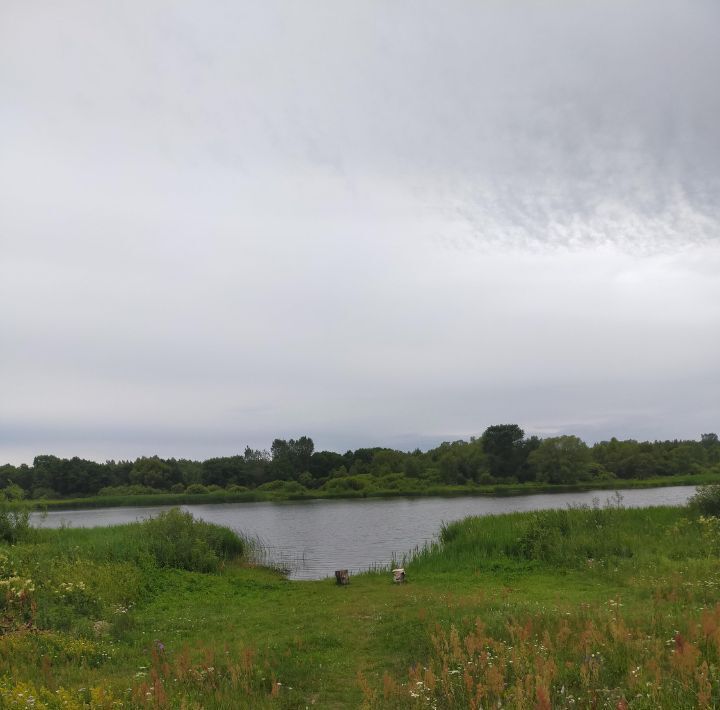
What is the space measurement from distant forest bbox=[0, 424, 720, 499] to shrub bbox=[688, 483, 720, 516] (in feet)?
214

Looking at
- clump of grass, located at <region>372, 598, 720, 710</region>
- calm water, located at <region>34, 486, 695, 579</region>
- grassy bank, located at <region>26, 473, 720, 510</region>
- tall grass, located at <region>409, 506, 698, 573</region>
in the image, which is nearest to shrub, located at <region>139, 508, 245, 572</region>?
calm water, located at <region>34, 486, 695, 579</region>

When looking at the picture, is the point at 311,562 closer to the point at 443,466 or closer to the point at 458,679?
the point at 458,679

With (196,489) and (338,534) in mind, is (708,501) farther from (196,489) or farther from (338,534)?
(196,489)

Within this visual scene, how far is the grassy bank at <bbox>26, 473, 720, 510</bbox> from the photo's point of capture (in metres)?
77.4

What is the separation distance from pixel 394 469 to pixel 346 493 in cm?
2052

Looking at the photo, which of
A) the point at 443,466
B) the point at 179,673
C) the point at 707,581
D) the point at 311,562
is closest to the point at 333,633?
the point at 179,673

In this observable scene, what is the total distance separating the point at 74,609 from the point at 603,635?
9.44 m

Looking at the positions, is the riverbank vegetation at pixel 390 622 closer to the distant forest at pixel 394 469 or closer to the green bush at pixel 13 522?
the green bush at pixel 13 522

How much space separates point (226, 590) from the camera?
16188 millimetres

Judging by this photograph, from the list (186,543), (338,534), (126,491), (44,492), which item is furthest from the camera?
(126,491)

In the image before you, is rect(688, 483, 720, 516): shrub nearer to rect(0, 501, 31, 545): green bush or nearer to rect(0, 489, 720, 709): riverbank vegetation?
rect(0, 489, 720, 709): riverbank vegetation

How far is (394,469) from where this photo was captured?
101m

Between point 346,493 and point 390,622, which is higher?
point 390,622

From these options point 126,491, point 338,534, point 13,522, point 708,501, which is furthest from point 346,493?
point 708,501
